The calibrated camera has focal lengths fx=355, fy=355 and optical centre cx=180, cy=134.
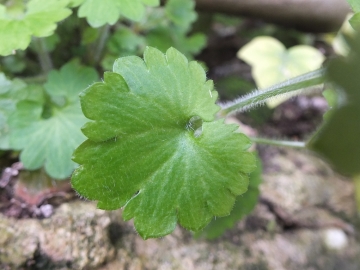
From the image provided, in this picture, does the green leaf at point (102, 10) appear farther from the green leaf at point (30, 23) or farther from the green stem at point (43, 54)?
the green stem at point (43, 54)

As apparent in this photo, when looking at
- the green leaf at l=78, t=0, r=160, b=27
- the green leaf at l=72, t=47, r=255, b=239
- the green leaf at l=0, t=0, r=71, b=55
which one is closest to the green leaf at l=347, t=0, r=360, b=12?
the green leaf at l=72, t=47, r=255, b=239

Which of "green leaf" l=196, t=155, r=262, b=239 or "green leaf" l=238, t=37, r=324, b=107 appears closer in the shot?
"green leaf" l=196, t=155, r=262, b=239

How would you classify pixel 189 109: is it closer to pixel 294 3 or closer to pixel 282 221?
pixel 282 221

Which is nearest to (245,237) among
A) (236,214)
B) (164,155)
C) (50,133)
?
(236,214)

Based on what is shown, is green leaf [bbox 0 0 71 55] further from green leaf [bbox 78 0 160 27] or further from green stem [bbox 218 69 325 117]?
green stem [bbox 218 69 325 117]

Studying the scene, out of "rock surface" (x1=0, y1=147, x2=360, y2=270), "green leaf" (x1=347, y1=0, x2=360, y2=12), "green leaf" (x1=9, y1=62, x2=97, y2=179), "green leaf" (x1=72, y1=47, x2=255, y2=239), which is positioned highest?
"green leaf" (x1=347, y1=0, x2=360, y2=12)

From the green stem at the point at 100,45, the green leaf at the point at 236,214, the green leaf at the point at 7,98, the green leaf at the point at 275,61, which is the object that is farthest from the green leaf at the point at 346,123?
the green leaf at the point at 275,61

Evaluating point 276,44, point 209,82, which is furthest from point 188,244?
point 276,44
